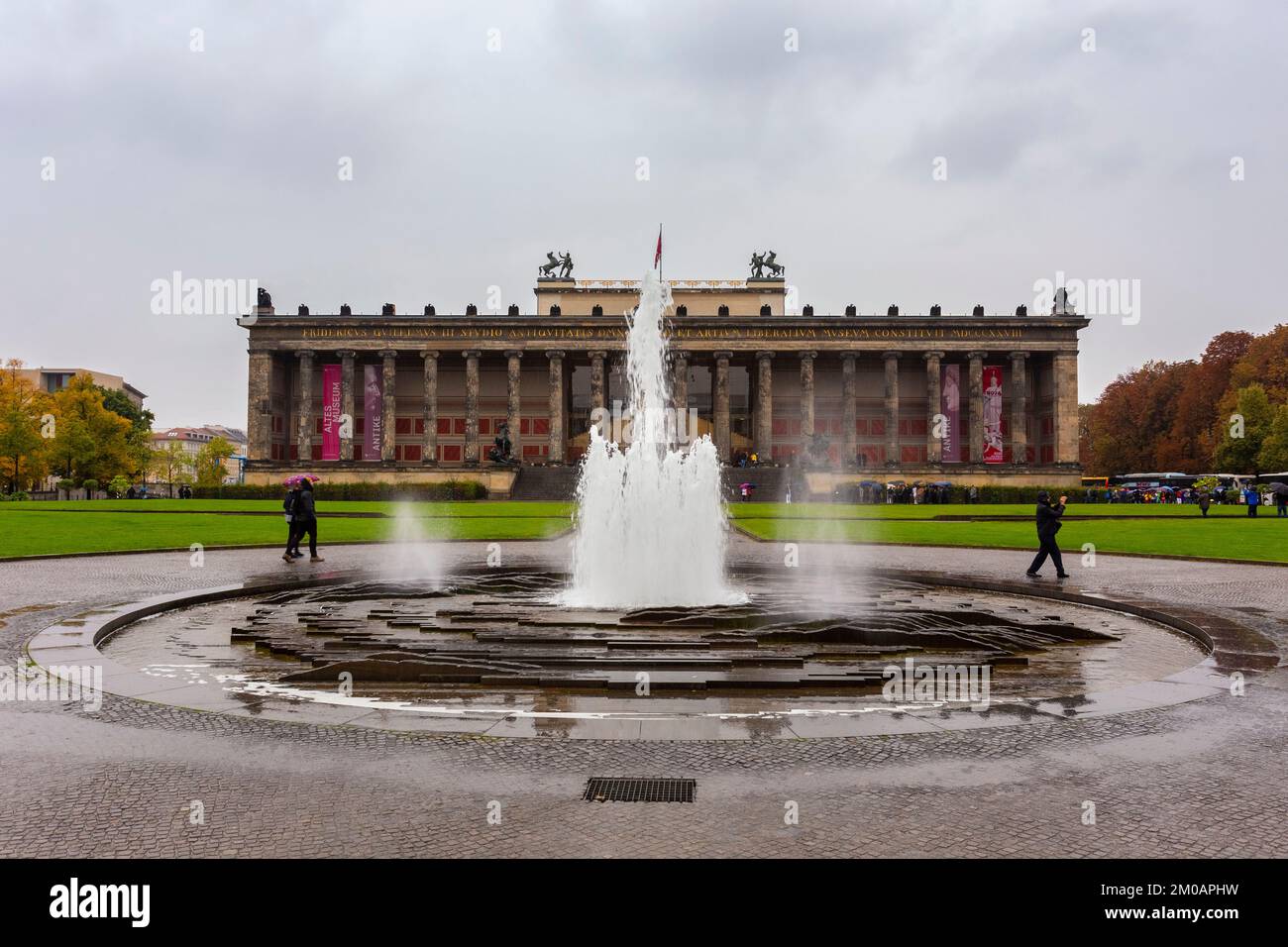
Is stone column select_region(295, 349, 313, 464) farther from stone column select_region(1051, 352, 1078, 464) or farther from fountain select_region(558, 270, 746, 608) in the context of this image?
fountain select_region(558, 270, 746, 608)

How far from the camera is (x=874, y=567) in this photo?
68.0 ft

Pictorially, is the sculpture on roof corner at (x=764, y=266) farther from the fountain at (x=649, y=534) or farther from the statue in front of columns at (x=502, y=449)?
the fountain at (x=649, y=534)

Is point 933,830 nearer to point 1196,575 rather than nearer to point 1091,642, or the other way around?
point 1091,642

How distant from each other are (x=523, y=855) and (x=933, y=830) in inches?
87.7

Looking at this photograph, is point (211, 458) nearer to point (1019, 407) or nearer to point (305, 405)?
point (305, 405)

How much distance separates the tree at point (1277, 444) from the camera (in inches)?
2800

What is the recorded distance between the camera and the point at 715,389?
77.9 meters

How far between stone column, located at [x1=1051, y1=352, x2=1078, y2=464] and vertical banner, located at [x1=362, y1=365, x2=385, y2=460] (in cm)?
5939

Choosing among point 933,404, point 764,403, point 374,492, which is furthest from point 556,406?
point 933,404

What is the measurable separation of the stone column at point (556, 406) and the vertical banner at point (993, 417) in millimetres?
37099

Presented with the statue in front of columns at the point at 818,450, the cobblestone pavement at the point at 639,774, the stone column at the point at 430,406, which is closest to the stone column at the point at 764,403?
the statue in front of columns at the point at 818,450

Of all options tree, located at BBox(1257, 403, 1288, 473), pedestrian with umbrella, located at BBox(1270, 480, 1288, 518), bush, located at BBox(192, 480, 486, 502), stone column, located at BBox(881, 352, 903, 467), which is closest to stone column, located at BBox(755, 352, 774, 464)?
stone column, located at BBox(881, 352, 903, 467)

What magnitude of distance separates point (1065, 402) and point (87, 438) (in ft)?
289
